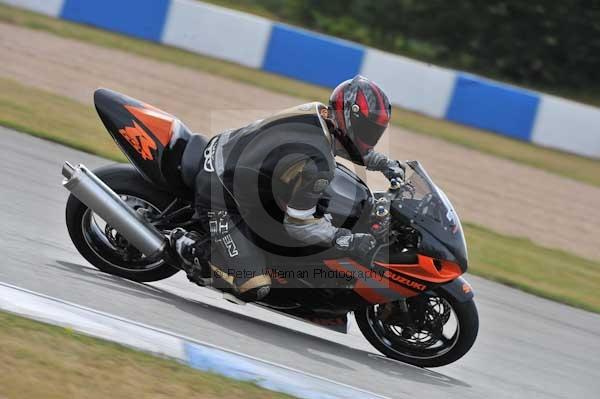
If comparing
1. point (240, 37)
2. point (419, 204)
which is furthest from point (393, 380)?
point (240, 37)

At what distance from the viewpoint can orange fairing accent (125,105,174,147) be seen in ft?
19.0

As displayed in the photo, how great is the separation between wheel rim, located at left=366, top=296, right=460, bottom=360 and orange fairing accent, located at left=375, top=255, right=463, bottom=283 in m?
0.25

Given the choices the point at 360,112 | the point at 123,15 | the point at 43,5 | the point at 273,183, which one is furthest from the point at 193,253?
the point at 43,5

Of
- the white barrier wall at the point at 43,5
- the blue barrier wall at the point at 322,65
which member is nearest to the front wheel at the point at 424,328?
the blue barrier wall at the point at 322,65

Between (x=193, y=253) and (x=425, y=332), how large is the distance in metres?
1.48

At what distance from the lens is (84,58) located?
13.9m

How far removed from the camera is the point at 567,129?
54.7 ft

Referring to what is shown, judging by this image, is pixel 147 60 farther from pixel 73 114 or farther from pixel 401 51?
pixel 401 51

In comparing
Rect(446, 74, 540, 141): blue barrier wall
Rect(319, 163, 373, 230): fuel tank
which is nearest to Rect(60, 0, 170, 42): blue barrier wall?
Rect(446, 74, 540, 141): blue barrier wall

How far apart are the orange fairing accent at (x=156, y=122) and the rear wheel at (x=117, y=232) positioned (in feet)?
0.96

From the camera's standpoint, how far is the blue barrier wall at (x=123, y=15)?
1659cm

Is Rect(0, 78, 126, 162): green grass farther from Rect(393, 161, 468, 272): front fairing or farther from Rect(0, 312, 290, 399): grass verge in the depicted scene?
Rect(0, 312, 290, 399): grass verge

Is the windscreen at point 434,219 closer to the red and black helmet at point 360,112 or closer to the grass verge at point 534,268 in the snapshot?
the red and black helmet at point 360,112

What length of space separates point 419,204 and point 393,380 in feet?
3.36
